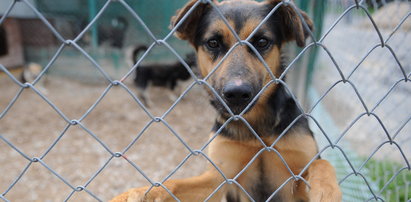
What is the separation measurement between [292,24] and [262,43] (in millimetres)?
214

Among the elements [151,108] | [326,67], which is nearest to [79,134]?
[151,108]

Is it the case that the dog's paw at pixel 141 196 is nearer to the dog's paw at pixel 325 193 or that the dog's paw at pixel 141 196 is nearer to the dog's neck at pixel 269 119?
the dog's neck at pixel 269 119

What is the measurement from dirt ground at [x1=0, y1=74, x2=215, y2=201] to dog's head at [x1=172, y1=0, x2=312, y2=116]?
192 cm

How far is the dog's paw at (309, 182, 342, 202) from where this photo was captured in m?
1.69

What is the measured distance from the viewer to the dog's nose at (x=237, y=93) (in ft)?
5.00

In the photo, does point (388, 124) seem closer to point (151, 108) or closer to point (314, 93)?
point (314, 93)

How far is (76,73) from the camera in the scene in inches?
370

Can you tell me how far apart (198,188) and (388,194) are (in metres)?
1.80

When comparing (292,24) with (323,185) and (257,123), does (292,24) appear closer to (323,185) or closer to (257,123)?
(257,123)

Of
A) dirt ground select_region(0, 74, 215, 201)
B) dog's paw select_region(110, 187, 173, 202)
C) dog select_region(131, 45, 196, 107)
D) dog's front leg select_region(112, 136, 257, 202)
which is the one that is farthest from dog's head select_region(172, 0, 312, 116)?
dog select_region(131, 45, 196, 107)

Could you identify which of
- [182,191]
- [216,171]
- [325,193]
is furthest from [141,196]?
[325,193]

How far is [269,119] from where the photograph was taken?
7.45 ft

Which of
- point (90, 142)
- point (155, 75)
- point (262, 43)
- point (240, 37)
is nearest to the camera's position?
point (240, 37)

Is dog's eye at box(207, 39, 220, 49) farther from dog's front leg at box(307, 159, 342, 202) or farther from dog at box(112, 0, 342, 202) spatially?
dog's front leg at box(307, 159, 342, 202)
